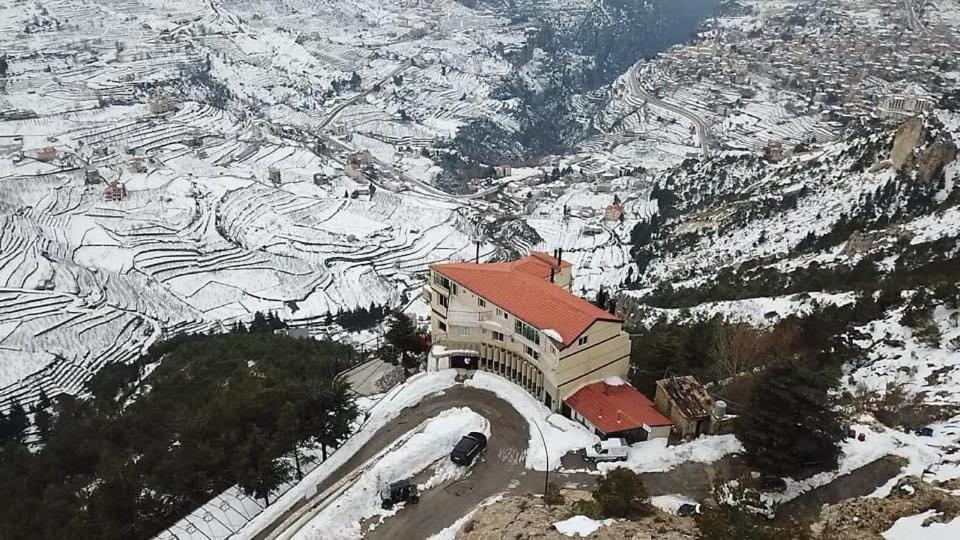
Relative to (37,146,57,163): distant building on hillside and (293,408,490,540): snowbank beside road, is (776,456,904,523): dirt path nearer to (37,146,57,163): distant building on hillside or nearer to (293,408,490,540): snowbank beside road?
(293,408,490,540): snowbank beside road

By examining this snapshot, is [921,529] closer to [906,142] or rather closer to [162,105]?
[906,142]

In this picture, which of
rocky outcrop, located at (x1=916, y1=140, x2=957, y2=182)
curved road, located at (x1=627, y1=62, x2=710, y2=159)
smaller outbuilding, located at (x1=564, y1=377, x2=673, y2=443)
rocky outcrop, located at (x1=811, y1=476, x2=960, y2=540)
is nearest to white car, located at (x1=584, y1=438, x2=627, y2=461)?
smaller outbuilding, located at (x1=564, y1=377, x2=673, y2=443)

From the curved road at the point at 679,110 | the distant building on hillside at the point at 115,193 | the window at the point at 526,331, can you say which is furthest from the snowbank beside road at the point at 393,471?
the curved road at the point at 679,110

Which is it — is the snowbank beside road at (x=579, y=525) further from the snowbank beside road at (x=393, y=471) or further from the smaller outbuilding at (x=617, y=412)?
the smaller outbuilding at (x=617, y=412)

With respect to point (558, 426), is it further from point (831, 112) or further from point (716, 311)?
point (831, 112)

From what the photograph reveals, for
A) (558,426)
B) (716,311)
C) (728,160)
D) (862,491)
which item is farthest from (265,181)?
(862,491)

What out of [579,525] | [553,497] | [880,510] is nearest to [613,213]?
[553,497]
